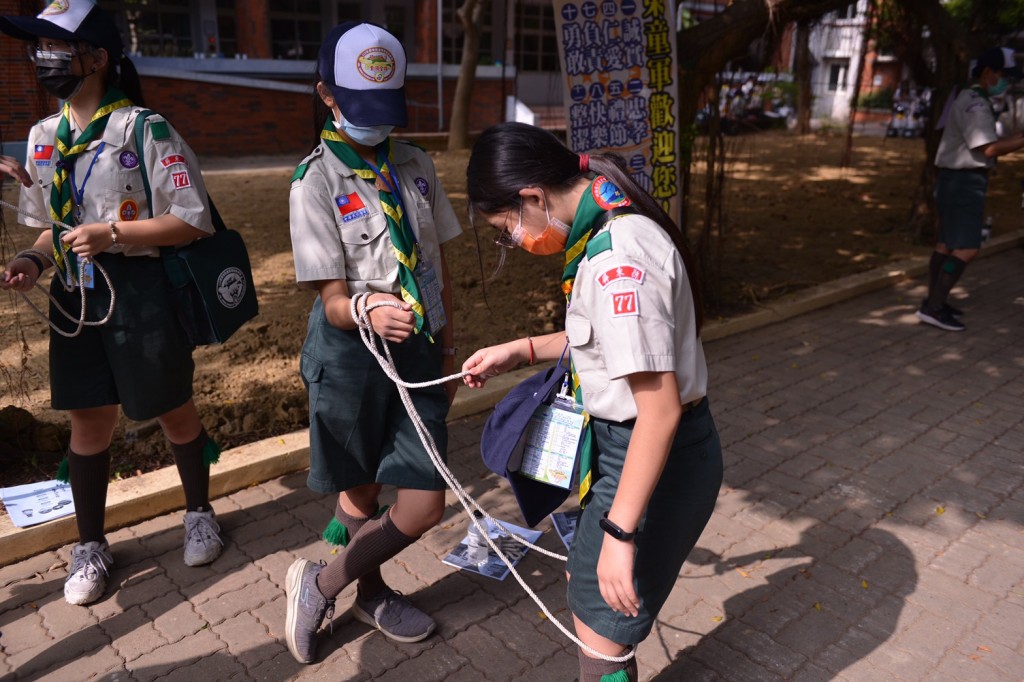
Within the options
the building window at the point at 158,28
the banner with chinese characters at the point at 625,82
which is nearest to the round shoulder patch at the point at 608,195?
the banner with chinese characters at the point at 625,82

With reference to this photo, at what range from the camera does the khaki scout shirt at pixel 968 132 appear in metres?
6.04

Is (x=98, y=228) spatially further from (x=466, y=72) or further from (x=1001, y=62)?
(x=466, y=72)

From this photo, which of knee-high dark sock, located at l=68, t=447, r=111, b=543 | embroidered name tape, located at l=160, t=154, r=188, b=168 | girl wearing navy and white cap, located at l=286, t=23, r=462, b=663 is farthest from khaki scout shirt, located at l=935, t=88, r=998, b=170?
knee-high dark sock, located at l=68, t=447, r=111, b=543

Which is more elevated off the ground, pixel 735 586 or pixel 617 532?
pixel 617 532

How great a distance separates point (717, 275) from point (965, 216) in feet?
6.38

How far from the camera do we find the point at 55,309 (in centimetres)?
309

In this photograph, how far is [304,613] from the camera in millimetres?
2859

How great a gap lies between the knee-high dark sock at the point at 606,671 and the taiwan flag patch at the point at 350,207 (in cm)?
150

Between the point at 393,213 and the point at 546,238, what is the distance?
2.27 ft

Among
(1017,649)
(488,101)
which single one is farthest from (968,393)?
(488,101)

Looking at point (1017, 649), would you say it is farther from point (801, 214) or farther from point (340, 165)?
point (801, 214)

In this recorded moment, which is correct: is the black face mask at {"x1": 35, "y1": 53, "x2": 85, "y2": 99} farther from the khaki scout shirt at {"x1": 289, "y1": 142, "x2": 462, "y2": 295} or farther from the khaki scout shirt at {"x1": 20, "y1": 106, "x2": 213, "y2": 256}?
the khaki scout shirt at {"x1": 289, "y1": 142, "x2": 462, "y2": 295}

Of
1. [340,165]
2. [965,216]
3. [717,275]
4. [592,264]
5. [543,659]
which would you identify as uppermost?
[340,165]

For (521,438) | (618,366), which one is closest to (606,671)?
(521,438)
